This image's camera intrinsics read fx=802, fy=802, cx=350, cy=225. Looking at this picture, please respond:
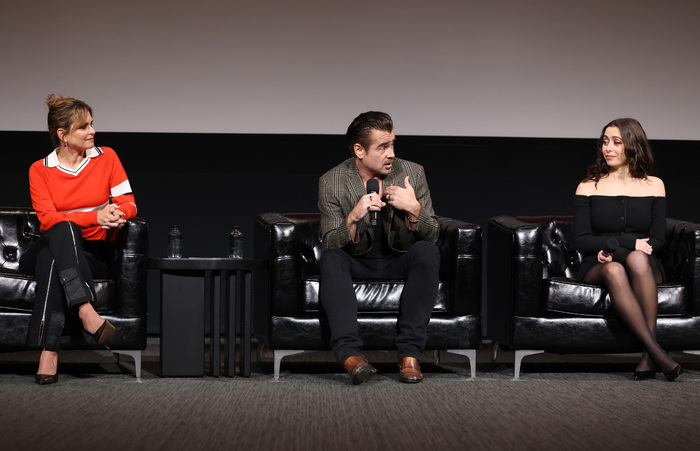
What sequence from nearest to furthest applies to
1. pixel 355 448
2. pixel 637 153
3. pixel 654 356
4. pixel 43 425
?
pixel 355 448 → pixel 43 425 → pixel 654 356 → pixel 637 153

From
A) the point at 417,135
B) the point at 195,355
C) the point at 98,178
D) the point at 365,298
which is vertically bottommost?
the point at 195,355

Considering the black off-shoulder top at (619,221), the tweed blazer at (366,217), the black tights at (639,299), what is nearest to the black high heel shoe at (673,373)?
the black tights at (639,299)

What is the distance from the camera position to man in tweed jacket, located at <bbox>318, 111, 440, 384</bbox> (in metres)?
3.19

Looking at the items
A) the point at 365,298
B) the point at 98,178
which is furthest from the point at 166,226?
the point at 365,298

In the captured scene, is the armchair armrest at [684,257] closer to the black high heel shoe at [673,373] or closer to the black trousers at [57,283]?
Answer: the black high heel shoe at [673,373]

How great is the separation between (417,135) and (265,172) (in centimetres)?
94

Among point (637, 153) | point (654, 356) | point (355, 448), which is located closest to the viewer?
point (355, 448)

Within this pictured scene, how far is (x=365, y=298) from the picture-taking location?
3322 mm

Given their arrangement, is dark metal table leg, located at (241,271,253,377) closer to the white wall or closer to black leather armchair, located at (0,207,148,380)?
black leather armchair, located at (0,207,148,380)

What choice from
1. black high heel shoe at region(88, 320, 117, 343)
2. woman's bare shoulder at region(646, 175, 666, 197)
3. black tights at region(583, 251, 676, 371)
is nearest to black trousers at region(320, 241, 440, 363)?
black tights at region(583, 251, 676, 371)

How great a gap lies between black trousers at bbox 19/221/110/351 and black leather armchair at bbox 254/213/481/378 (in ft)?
2.47

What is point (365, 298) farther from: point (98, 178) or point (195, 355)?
point (98, 178)

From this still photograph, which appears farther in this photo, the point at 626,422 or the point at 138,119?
the point at 138,119

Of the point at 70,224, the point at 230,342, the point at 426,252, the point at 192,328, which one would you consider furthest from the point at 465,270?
the point at 70,224
